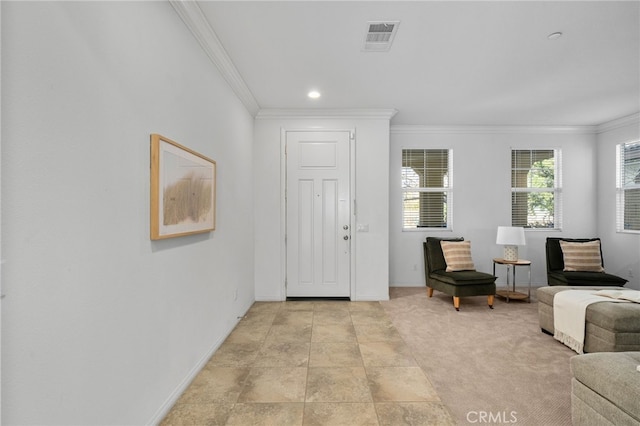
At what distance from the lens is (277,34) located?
2.42 metres

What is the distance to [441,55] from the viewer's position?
2.74m

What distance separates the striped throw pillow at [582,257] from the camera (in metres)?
4.23

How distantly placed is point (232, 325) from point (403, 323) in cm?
191

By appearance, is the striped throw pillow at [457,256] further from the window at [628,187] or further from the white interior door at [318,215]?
the window at [628,187]

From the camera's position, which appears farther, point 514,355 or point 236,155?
point 236,155

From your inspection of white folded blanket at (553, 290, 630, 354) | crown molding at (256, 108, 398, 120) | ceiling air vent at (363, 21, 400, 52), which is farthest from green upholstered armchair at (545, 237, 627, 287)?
ceiling air vent at (363, 21, 400, 52)

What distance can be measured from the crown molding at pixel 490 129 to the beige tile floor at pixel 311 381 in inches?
127

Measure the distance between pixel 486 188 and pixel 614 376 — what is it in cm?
399

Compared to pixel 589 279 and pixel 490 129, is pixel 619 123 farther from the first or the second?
pixel 589 279

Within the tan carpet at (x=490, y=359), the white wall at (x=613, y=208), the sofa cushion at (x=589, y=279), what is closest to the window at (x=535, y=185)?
the white wall at (x=613, y=208)

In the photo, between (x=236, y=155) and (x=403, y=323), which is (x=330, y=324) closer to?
(x=403, y=323)

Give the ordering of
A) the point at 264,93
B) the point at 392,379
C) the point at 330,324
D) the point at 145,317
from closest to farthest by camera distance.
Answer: the point at 145,317 < the point at 392,379 < the point at 330,324 < the point at 264,93

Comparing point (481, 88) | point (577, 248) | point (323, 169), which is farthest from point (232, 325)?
point (577, 248)

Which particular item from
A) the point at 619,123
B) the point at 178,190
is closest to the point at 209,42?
the point at 178,190
